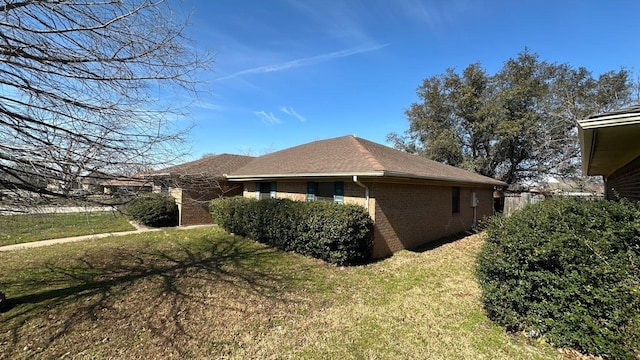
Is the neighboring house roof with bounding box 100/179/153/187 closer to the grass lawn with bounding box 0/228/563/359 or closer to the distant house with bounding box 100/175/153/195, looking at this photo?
the distant house with bounding box 100/175/153/195

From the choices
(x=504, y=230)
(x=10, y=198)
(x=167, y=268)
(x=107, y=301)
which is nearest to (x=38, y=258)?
(x=167, y=268)

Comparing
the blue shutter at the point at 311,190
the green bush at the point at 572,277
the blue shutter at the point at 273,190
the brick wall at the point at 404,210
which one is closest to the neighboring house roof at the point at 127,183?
the green bush at the point at 572,277

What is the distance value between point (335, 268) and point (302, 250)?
1.51 metres

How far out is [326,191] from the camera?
962 centimetres

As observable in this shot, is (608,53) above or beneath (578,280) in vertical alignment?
above

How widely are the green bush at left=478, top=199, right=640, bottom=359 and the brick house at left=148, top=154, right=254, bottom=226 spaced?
16.3 feet

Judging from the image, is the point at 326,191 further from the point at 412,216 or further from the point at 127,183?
the point at 127,183

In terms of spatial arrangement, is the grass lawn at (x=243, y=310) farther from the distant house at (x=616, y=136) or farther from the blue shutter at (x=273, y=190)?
the blue shutter at (x=273, y=190)

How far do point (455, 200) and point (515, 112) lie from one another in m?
13.6

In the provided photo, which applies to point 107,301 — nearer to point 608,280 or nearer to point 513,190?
point 608,280

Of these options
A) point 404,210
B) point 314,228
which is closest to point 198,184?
point 314,228

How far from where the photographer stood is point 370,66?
1323 cm

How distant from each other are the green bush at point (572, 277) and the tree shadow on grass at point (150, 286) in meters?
3.74

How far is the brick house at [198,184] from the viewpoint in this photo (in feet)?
15.0
